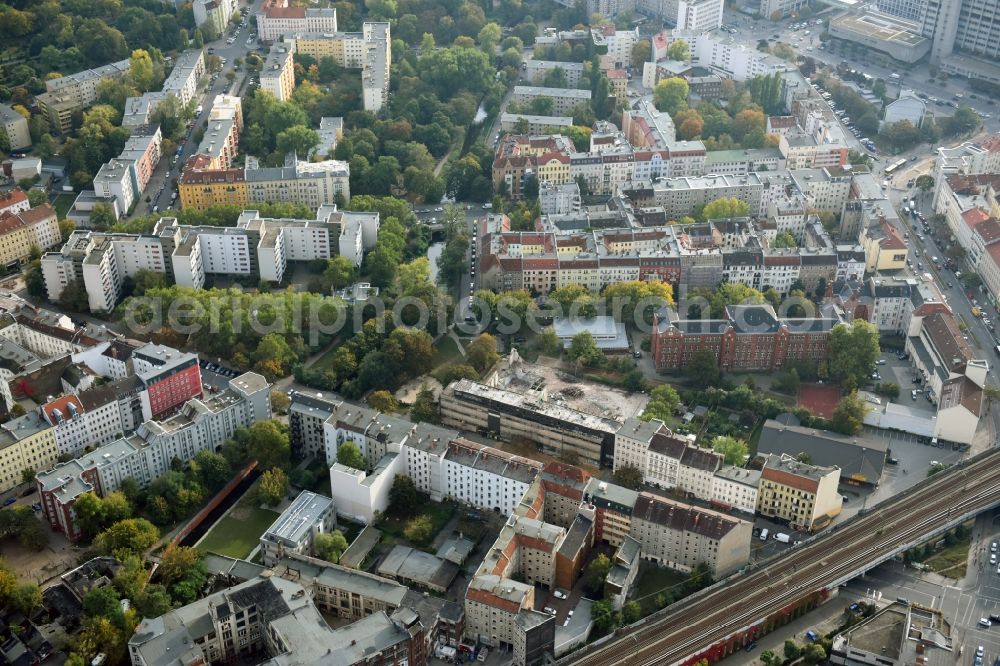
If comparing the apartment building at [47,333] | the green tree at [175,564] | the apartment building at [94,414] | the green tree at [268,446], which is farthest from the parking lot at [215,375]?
the green tree at [175,564]

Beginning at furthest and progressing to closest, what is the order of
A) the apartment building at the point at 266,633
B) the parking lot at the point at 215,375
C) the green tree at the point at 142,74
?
1. the green tree at the point at 142,74
2. the parking lot at the point at 215,375
3. the apartment building at the point at 266,633

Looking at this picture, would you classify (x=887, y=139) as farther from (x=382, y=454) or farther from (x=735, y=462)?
(x=382, y=454)

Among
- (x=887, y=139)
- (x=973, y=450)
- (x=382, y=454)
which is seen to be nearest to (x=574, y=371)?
(x=382, y=454)

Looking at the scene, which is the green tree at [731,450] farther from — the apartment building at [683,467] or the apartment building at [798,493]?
the apartment building at [798,493]

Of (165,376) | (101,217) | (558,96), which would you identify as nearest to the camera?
(165,376)

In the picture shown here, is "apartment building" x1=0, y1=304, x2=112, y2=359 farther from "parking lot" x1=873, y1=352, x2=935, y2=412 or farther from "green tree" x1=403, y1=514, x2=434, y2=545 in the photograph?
"parking lot" x1=873, y1=352, x2=935, y2=412

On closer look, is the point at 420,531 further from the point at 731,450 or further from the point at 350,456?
the point at 731,450

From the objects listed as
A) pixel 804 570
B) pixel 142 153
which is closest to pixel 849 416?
pixel 804 570
